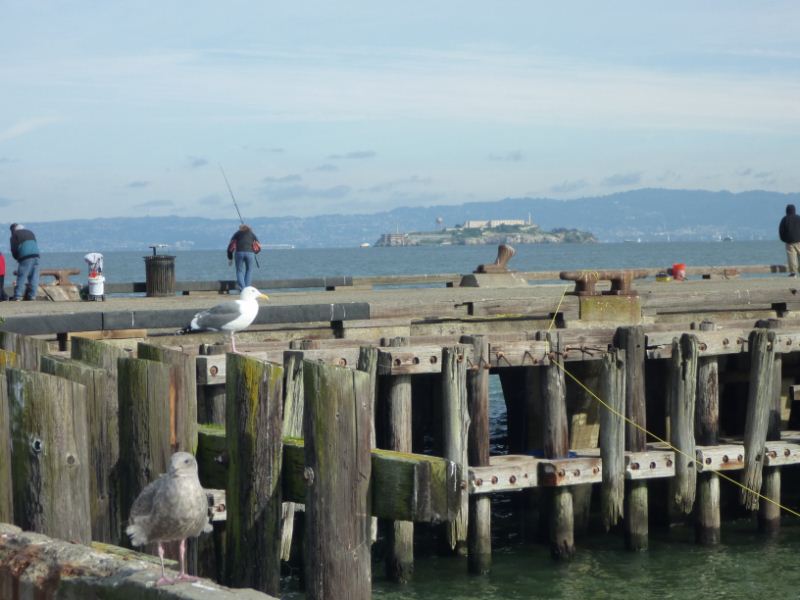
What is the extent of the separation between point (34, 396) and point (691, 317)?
15026mm

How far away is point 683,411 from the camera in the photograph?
47.8 feet

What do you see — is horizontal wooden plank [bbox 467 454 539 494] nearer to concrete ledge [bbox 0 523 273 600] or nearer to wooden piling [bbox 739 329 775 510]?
wooden piling [bbox 739 329 775 510]

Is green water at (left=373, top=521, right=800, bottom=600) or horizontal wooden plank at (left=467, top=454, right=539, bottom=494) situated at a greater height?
horizontal wooden plank at (left=467, top=454, right=539, bottom=494)

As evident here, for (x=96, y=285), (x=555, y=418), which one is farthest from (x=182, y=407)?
(x=96, y=285)

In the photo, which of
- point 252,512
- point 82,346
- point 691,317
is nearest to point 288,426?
point 82,346

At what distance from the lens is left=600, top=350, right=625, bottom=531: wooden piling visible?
14.2 metres

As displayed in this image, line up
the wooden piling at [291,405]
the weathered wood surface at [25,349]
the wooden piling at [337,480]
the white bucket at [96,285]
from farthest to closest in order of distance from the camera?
1. the white bucket at [96,285]
2. the wooden piling at [291,405]
3. the weathered wood surface at [25,349]
4. the wooden piling at [337,480]

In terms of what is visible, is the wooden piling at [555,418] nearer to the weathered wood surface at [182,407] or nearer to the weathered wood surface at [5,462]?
the weathered wood surface at [182,407]

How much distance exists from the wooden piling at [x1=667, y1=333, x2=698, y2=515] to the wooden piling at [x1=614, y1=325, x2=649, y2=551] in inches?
13.9

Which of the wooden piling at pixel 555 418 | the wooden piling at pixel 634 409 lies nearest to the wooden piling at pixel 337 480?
the wooden piling at pixel 555 418

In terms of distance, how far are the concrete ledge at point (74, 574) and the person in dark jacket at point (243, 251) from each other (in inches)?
804

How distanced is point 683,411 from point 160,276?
14.9 meters

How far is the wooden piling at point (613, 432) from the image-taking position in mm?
14156

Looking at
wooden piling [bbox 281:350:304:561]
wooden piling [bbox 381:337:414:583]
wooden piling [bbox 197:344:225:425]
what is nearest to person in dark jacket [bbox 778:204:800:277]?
wooden piling [bbox 381:337:414:583]
